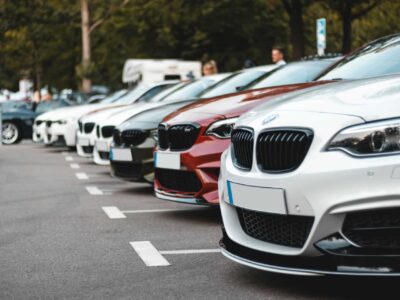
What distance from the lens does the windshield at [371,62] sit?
21.8 feet

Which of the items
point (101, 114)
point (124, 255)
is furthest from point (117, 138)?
point (101, 114)

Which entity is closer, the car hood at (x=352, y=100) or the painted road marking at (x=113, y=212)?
the car hood at (x=352, y=100)

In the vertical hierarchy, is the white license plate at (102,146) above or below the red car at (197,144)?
below

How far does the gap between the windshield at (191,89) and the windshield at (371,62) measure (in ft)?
19.0

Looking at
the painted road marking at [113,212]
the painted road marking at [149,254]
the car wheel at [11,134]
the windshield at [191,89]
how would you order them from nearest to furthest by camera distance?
the painted road marking at [149,254]
the painted road marking at [113,212]
the windshield at [191,89]
the car wheel at [11,134]

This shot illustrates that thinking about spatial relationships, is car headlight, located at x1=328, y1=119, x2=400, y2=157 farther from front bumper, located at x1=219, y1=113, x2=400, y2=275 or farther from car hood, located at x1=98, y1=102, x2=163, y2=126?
car hood, located at x1=98, y1=102, x2=163, y2=126

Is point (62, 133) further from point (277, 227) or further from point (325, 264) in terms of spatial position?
point (325, 264)

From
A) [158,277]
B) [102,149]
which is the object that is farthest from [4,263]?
[102,149]

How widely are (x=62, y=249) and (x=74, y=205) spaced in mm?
3066

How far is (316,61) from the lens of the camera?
9898 mm

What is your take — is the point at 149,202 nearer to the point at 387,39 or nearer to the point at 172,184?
the point at 172,184

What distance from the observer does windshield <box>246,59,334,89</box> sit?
31.1ft

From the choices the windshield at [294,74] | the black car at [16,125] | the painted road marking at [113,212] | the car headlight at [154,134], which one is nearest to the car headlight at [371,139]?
the painted road marking at [113,212]

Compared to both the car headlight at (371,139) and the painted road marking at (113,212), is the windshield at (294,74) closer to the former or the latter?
the painted road marking at (113,212)
